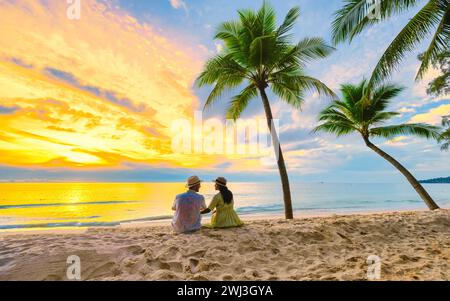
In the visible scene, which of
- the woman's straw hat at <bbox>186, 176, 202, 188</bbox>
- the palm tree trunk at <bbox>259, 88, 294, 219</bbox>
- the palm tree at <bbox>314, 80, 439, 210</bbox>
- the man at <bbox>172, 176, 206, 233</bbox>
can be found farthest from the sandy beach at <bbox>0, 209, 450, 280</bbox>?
the palm tree at <bbox>314, 80, 439, 210</bbox>

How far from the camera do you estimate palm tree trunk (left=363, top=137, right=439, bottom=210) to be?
32.2ft

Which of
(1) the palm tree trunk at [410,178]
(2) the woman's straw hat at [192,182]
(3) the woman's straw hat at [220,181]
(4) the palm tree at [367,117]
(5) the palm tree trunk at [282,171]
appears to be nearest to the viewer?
(2) the woman's straw hat at [192,182]

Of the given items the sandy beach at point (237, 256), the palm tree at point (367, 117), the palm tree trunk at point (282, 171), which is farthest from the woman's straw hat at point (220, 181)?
the palm tree at point (367, 117)

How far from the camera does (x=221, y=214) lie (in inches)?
210

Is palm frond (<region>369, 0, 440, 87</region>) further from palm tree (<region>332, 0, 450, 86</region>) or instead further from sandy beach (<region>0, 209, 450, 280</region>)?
sandy beach (<region>0, 209, 450, 280</region>)

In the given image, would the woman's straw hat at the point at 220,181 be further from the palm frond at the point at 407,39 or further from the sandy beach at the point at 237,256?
the palm frond at the point at 407,39

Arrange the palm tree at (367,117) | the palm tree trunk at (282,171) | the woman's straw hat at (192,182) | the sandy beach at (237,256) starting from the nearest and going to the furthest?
the sandy beach at (237,256), the woman's straw hat at (192,182), the palm tree trunk at (282,171), the palm tree at (367,117)

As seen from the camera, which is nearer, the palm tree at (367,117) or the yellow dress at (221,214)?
the yellow dress at (221,214)

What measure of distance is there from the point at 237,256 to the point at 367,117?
10.5 metres

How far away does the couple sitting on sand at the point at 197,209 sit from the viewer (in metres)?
4.94

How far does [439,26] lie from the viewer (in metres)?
5.95

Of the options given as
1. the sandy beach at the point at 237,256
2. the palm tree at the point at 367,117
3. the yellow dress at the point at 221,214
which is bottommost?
the sandy beach at the point at 237,256

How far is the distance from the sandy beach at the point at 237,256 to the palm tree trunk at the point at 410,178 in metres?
5.45
